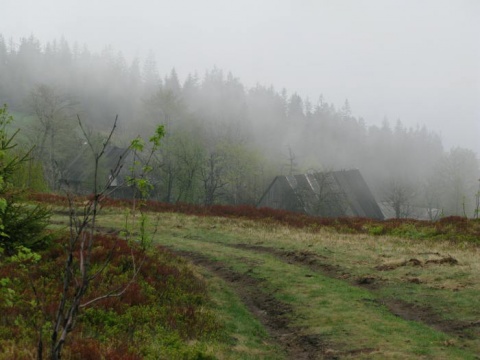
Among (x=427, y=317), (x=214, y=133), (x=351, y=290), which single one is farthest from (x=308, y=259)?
(x=214, y=133)

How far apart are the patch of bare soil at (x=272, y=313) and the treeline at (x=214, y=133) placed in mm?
34999

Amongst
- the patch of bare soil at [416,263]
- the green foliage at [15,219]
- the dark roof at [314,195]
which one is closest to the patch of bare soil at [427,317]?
the patch of bare soil at [416,263]

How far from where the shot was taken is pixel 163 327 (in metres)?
9.88

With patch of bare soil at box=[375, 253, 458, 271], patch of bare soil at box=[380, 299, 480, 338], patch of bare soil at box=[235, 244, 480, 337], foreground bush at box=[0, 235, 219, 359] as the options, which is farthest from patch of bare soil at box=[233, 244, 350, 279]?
foreground bush at box=[0, 235, 219, 359]

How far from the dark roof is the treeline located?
396 centimetres

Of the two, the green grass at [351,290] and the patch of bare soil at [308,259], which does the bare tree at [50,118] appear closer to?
the green grass at [351,290]

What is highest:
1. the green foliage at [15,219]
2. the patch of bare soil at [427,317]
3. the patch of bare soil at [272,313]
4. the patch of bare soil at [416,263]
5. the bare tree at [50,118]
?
the bare tree at [50,118]

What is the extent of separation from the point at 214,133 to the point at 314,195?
136ft

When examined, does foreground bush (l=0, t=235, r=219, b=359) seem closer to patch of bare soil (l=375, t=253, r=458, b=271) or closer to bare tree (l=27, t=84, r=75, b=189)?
patch of bare soil (l=375, t=253, r=458, b=271)

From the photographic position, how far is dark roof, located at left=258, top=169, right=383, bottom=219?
56531mm

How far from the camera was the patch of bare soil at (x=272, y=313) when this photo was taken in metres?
9.95

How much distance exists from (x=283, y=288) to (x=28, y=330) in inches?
347

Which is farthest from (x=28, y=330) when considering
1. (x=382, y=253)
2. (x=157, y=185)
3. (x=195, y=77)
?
(x=195, y=77)

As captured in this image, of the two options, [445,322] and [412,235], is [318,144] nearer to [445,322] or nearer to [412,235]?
[412,235]
